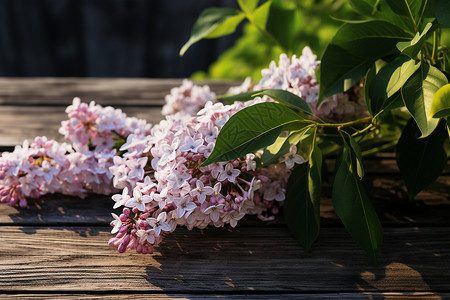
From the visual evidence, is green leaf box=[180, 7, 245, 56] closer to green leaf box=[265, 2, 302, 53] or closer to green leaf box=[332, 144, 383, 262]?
green leaf box=[265, 2, 302, 53]

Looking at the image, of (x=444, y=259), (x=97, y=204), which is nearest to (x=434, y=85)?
(x=444, y=259)

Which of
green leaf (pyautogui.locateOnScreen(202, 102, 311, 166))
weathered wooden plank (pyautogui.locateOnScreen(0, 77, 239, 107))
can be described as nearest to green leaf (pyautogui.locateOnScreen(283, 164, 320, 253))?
green leaf (pyautogui.locateOnScreen(202, 102, 311, 166))

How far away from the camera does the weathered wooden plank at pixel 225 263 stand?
2.11 feet

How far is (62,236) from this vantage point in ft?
2.47

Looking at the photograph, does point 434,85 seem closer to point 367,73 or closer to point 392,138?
point 367,73

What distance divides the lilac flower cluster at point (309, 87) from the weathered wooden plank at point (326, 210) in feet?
0.46

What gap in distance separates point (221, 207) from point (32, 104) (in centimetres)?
87

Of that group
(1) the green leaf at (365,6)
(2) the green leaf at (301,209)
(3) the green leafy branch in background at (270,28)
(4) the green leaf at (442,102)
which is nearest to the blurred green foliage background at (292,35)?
(3) the green leafy branch in background at (270,28)

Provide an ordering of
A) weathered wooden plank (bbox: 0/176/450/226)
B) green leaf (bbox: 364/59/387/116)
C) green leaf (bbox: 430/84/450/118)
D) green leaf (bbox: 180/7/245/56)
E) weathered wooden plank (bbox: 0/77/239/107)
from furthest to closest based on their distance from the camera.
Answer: weathered wooden plank (bbox: 0/77/239/107) → green leaf (bbox: 180/7/245/56) → weathered wooden plank (bbox: 0/176/450/226) → green leaf (bbox: 364/59/387/116) → green leaf (bbox: 430/84/450/118)

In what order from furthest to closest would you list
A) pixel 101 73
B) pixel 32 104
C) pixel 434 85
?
pixel 101 73
pixel 32 104
pixel 434 85

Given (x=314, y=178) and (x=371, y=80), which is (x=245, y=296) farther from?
(x=371, y=80)

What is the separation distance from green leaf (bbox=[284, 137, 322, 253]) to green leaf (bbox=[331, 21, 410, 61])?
16 cm

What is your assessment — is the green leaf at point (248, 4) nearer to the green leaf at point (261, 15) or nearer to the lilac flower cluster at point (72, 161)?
the green leaf at point (261, 15)

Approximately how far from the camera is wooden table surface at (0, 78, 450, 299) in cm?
64
